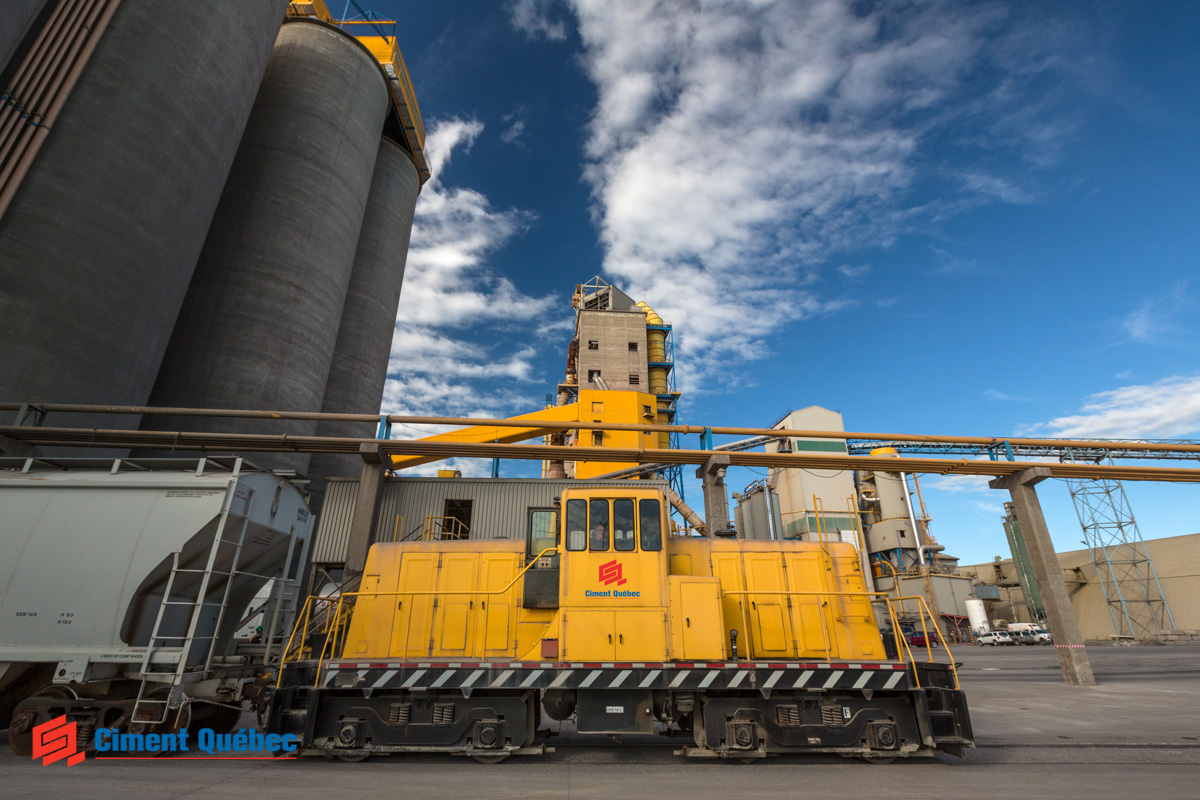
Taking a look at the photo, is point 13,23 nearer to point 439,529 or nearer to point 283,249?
point 283,249

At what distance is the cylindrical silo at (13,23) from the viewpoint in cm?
1145

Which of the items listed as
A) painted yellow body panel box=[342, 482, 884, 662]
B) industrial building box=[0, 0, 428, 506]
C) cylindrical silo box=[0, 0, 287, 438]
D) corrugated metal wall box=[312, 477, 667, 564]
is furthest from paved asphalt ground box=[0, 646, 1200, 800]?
industrial building box=[0, 0, 428, 506]

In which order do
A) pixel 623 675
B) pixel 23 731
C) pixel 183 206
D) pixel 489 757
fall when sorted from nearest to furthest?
pixel 623 675 < pixel 489 757 < pixel 23 731 < pixel 183 206

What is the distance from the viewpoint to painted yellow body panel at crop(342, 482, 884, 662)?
711 cm

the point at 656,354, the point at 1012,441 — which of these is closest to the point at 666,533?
the point at 1012,441

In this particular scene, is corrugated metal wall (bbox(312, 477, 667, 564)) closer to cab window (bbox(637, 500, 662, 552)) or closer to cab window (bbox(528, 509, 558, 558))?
cab window (bbox(528, 509, 558, 558))

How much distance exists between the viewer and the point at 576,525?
749cm

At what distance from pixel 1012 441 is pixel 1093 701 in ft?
23.0

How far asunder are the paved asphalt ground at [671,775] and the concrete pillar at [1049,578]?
496cm

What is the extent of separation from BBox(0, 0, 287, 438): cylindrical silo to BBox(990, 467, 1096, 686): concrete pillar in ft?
79.7

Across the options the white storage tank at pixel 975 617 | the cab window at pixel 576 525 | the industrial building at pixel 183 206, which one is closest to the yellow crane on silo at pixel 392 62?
the industrial building at pixel 183 206

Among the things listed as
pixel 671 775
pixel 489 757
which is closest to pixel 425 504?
pixel 489 757

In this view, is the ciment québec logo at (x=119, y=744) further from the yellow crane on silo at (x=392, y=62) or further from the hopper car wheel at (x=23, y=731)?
the yellow crane on silo at (x=392, y=62)

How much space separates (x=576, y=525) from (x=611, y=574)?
0.84 m
